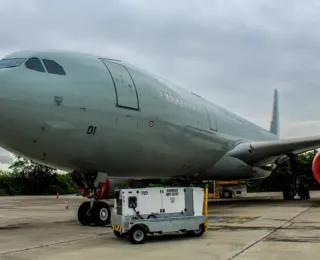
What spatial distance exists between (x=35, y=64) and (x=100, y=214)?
11.2 feet

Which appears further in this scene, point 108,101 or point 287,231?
point 108,101

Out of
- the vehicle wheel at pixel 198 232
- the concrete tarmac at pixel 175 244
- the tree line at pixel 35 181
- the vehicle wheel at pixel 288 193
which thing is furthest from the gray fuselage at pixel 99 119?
the tree line at pixel 35 181

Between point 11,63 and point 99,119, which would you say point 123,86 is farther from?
point 11,63

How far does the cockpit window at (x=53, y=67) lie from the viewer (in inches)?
314

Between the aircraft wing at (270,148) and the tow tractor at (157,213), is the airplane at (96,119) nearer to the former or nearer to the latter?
the tow tractor at (157,213)

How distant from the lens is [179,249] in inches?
237

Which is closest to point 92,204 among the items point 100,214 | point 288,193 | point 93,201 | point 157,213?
point 93,201

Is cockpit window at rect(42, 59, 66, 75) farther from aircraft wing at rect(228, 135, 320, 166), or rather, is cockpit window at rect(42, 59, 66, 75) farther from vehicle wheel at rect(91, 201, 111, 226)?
aircraft wing at rect(228, 135, 320, 166)

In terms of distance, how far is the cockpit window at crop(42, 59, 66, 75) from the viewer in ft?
26.2

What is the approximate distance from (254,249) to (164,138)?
185 inches

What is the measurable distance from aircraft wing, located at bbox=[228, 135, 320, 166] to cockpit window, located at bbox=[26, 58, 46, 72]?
8297mm

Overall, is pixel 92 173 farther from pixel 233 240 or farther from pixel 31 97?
pixel 233 240

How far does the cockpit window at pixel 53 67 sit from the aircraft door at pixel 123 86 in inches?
46.4

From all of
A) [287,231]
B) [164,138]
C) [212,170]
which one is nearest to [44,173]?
[212,170]
